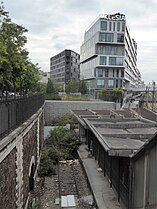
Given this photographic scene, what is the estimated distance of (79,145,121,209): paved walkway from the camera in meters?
12.4

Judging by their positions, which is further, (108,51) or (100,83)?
(100,83)

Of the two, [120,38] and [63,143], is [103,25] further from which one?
[63,143]

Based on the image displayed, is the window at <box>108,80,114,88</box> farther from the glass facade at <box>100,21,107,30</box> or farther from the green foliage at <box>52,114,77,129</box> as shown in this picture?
the green foliage at <box>52,114,77,129</box>

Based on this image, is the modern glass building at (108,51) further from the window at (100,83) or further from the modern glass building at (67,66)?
the modern glass building at (67,66)

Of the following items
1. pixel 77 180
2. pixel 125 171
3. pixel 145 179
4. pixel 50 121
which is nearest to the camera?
pixel 145 179

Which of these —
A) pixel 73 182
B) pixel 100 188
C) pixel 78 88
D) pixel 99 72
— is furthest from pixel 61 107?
pixel 78 88

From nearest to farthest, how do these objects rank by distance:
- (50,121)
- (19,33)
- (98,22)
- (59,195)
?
(19,33), (59,195), (50,121), (98,22)

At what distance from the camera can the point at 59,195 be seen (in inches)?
641

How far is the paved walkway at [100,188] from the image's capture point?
12.4m

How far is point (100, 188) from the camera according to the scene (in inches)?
569

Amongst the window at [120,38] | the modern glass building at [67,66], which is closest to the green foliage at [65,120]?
the window at [120,38]

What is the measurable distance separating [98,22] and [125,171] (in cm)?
5704

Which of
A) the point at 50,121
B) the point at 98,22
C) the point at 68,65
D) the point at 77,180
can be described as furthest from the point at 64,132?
the point at 68,65

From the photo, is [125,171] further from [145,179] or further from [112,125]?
[112,125]
